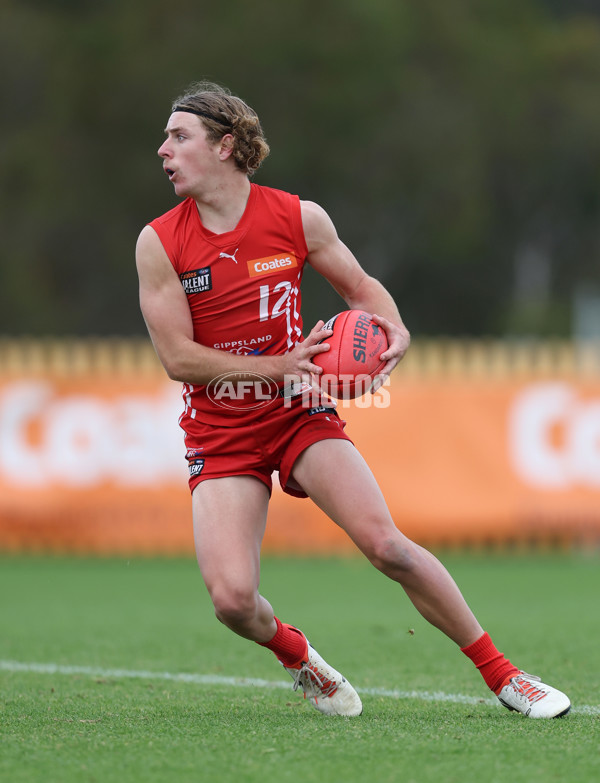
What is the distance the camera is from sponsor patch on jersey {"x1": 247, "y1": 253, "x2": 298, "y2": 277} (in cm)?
541

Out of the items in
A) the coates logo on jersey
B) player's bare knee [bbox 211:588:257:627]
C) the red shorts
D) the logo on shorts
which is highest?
the coates logo on jersey

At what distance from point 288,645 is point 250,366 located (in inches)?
47.0

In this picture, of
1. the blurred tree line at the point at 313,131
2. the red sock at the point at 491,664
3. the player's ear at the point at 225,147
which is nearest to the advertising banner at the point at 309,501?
the player's ear at the point at 225,147

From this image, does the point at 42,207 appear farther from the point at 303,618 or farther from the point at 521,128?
the point at 303,618

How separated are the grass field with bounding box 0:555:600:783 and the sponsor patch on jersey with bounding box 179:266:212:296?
5.77ft

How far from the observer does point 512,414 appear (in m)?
13.4

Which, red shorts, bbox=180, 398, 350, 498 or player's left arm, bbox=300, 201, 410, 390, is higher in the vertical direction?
player's left arm, bbox=300, 201, 410, 390

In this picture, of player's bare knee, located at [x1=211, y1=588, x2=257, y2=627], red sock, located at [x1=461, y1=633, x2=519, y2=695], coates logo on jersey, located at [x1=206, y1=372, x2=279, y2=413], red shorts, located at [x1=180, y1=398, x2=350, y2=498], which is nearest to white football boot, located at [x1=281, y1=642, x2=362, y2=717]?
player's bare knee, located at [x1=211, y1=588, x2=257, y2=627]

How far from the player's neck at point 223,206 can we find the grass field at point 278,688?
6.70 feet

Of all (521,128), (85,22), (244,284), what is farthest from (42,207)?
(244,284)

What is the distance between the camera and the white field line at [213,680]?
568 centimetres

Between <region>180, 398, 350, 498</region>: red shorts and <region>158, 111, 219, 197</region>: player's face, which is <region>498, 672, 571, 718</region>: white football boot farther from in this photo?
<region>158, 111, 219, 197</region>: player's face

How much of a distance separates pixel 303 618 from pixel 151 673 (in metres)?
2.59

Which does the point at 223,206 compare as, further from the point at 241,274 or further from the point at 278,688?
the point at 278,688
